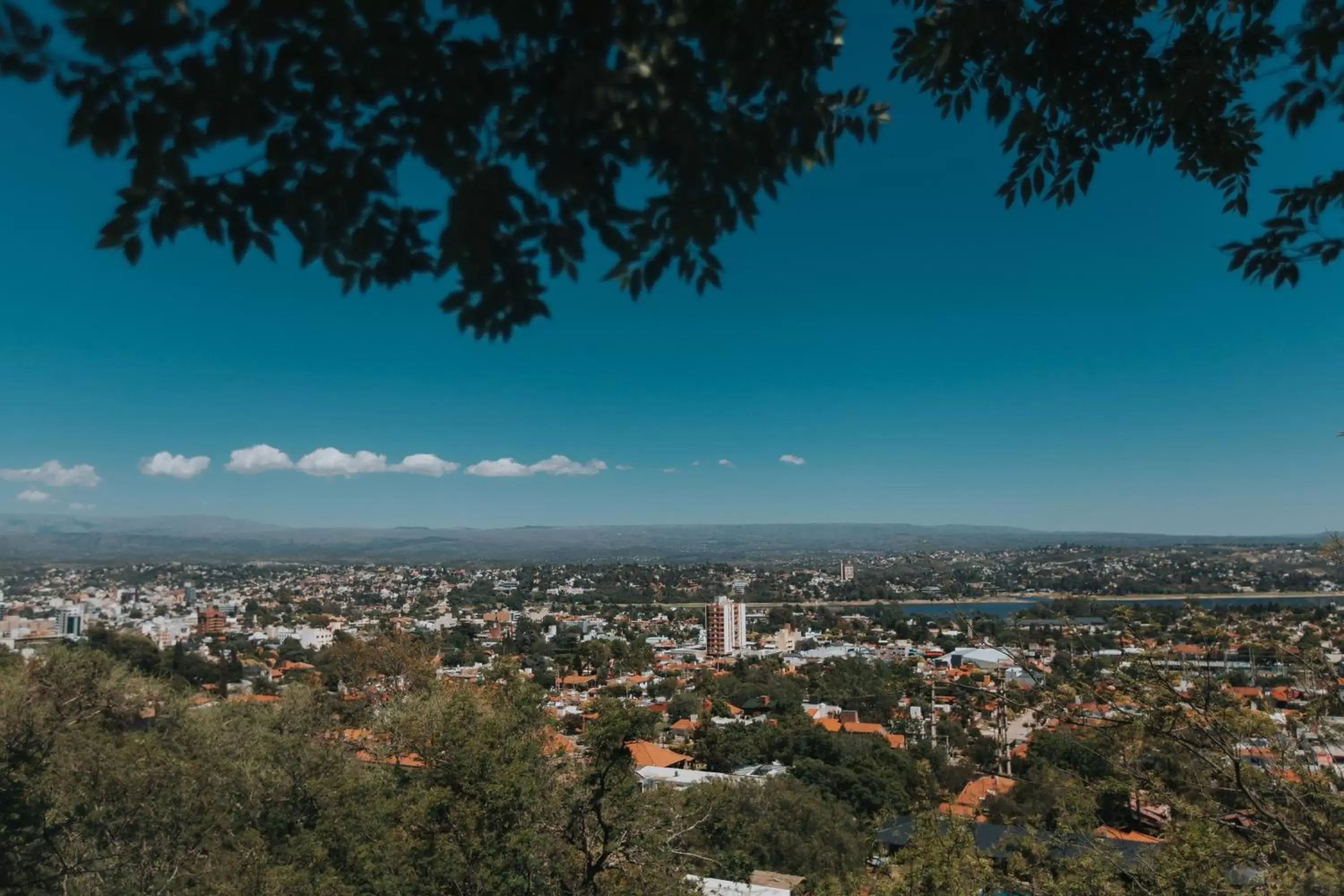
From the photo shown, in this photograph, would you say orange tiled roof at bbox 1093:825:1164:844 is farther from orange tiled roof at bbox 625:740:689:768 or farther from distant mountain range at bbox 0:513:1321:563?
distant mountain range at bbox 0:513:1321:563

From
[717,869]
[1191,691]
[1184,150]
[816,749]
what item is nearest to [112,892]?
[717,869]

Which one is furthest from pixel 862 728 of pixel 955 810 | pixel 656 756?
pixel 955 810

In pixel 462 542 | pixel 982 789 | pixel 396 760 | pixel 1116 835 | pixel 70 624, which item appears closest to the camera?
pixel 1116 835

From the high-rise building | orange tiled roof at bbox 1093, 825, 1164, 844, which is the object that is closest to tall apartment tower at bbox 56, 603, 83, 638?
the high-rise building

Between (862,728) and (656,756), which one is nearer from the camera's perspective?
(656,756)

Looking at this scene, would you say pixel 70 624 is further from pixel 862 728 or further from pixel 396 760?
pixel 862 728
